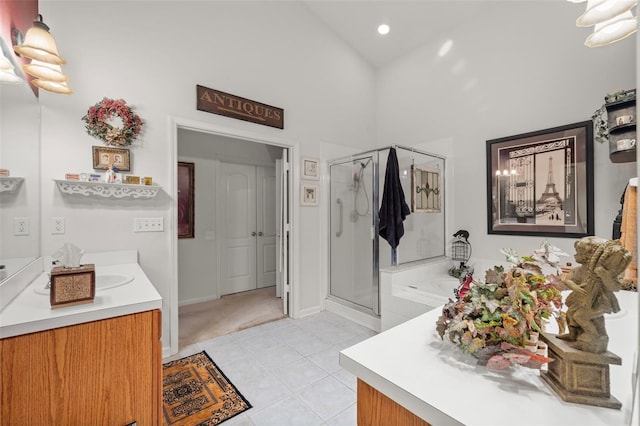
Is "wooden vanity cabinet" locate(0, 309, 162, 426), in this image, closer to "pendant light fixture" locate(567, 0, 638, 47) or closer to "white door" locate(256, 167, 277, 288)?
"pendant light fixture" locate(567, 0, 638, 47)

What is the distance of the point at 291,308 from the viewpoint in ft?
10.7

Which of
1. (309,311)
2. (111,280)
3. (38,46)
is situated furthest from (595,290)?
(309,311)

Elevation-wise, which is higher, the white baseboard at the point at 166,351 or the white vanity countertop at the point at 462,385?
the white vanity countertop at the point at 462,385

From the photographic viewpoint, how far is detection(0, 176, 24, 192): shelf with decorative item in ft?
4.14

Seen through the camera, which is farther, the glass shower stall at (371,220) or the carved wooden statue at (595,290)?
the glass shower stall at (371,220)

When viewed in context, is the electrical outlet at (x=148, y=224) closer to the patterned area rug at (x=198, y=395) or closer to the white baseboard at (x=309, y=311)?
the patterned area rug at (x=198, y=395)

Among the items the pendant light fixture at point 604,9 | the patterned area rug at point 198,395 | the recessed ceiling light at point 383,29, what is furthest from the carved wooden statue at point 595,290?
the recessed ceiling light at point 383,29

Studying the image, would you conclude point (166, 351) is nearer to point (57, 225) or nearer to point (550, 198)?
point (57, 225)

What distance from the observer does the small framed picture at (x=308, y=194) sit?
333 centimetres

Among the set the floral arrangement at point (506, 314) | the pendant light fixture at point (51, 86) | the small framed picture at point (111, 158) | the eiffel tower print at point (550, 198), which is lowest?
the floral arrangement at point (506, 314)

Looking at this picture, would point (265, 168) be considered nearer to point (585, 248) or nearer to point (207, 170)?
point (207, 170)

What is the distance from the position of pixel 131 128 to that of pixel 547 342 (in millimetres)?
2781

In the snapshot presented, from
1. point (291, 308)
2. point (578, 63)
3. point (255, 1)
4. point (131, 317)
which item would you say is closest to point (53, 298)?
point (131, 317)

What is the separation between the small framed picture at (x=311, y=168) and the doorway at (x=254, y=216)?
191 millimetres
